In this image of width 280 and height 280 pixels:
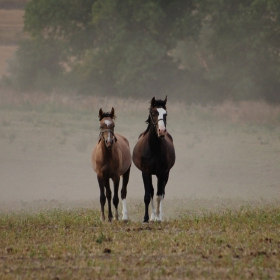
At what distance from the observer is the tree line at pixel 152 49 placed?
172 feet

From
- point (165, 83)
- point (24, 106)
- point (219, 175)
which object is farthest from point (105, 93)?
point (219, 175)

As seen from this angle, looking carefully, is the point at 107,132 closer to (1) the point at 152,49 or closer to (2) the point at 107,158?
(2) the point at 107,158

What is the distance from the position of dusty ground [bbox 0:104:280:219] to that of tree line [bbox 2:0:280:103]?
7.32 meters

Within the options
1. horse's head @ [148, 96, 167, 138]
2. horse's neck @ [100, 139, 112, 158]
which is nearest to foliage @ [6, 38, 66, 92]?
horse's neck @ [100, 139, 112, 158]

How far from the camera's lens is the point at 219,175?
3188 centimetres

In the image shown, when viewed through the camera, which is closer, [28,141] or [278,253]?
[278,253]

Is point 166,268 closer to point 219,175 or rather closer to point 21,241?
point 21,241

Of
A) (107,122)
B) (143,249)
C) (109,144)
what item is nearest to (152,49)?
(107,122)

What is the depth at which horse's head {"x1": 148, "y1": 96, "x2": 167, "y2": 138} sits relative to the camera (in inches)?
547

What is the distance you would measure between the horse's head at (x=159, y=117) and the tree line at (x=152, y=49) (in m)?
37.1

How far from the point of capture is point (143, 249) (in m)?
10.8

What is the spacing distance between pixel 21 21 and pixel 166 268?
5401cm

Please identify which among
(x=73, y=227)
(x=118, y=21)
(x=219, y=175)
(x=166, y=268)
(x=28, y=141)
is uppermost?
(x=118, y=21)

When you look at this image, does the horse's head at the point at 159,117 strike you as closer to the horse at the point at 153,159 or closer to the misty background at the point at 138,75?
the horse at the point at 153,159
